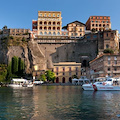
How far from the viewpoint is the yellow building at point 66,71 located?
80000mm

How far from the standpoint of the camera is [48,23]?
105 meters

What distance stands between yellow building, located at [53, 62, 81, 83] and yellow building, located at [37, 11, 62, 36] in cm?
2711

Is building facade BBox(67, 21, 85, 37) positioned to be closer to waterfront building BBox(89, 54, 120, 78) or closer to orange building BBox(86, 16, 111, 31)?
orange building BBox(86, 16, 111, 31)

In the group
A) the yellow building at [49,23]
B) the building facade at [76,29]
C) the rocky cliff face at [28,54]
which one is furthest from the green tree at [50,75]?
the building facade at [76,29]

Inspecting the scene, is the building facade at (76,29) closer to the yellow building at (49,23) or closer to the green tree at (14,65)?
the yellow building at (49,23)

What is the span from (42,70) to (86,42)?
26.9 meters

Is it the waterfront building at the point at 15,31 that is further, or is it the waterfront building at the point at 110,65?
the waterfront building at the point at 15,31

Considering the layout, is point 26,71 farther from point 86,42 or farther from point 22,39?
point 86,42

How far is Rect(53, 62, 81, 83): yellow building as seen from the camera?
80000 millimetres

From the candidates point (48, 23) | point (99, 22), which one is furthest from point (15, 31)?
point (99, 22)

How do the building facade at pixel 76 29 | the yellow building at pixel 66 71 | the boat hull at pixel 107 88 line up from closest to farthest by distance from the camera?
the boat hull at pixel 107 88 < the yellow building at pixel 66 71 < the building facade at pixel 76 29

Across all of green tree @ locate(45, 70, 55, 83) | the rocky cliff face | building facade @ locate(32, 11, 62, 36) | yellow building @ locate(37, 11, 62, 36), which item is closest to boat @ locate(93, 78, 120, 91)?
green tree @ locate(45, 70, 55, 83)

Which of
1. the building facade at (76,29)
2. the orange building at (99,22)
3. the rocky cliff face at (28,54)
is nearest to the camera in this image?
the rocky cliff face at (28,54)

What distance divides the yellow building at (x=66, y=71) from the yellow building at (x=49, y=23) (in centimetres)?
2711
